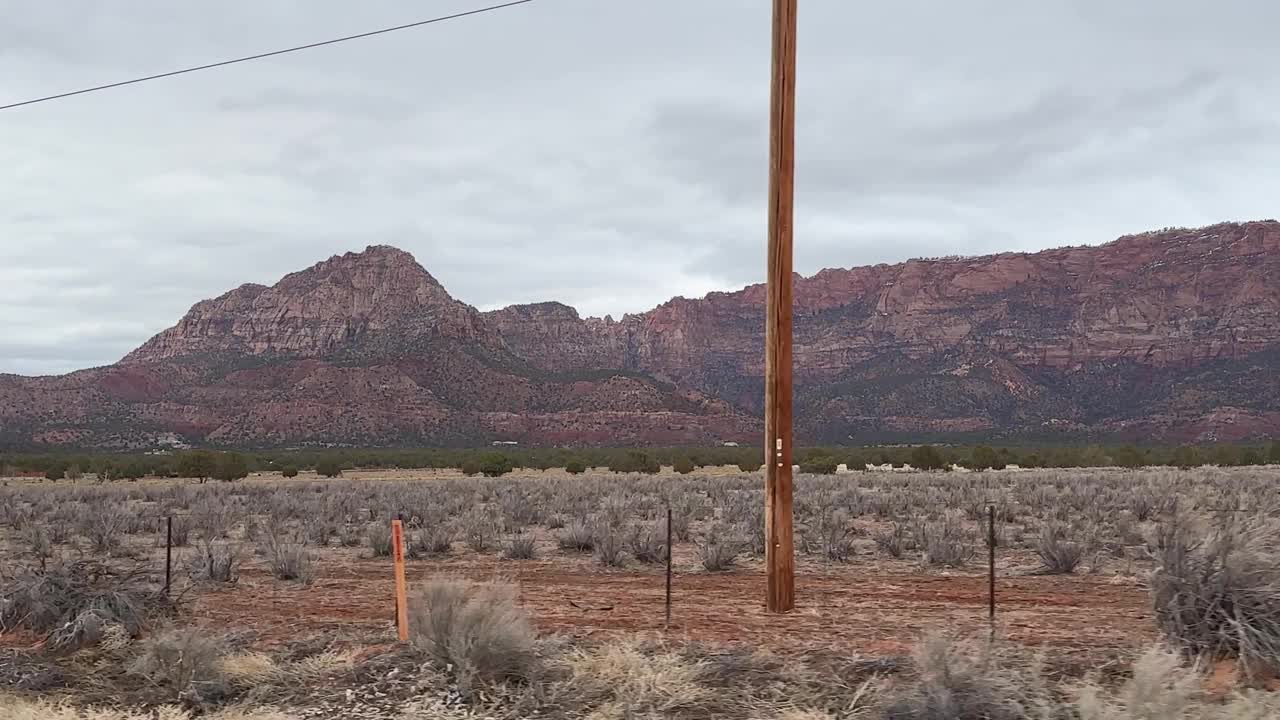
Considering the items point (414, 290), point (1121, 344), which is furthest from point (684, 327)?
point (1121, 344)

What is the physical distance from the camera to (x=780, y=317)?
37.8 ft

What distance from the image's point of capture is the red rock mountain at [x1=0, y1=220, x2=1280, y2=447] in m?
98.0

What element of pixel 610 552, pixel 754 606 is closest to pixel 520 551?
pixel 610 552

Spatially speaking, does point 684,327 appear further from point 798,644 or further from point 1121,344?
point 798,644

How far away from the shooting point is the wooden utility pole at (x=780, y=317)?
1149 cm

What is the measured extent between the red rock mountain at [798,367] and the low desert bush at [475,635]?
87832 mm

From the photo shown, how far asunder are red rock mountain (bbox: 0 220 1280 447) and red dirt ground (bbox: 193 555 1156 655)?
81.5 meters

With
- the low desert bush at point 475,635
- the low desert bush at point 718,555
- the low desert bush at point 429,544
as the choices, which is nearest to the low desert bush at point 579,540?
the low desert bush at point 429,544

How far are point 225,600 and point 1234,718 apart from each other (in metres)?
13.0

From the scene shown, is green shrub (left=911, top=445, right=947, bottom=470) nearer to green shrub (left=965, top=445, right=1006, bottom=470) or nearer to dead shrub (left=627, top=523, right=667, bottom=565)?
green shrub (left=965, top=445, right=1006, bottom=470)

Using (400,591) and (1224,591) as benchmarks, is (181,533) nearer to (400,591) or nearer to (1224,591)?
(400,591)

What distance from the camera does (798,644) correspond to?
33.7 feet

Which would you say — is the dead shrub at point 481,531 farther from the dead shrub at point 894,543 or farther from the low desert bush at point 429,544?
the dead shrub at point 894,543

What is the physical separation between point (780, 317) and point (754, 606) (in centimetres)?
388
